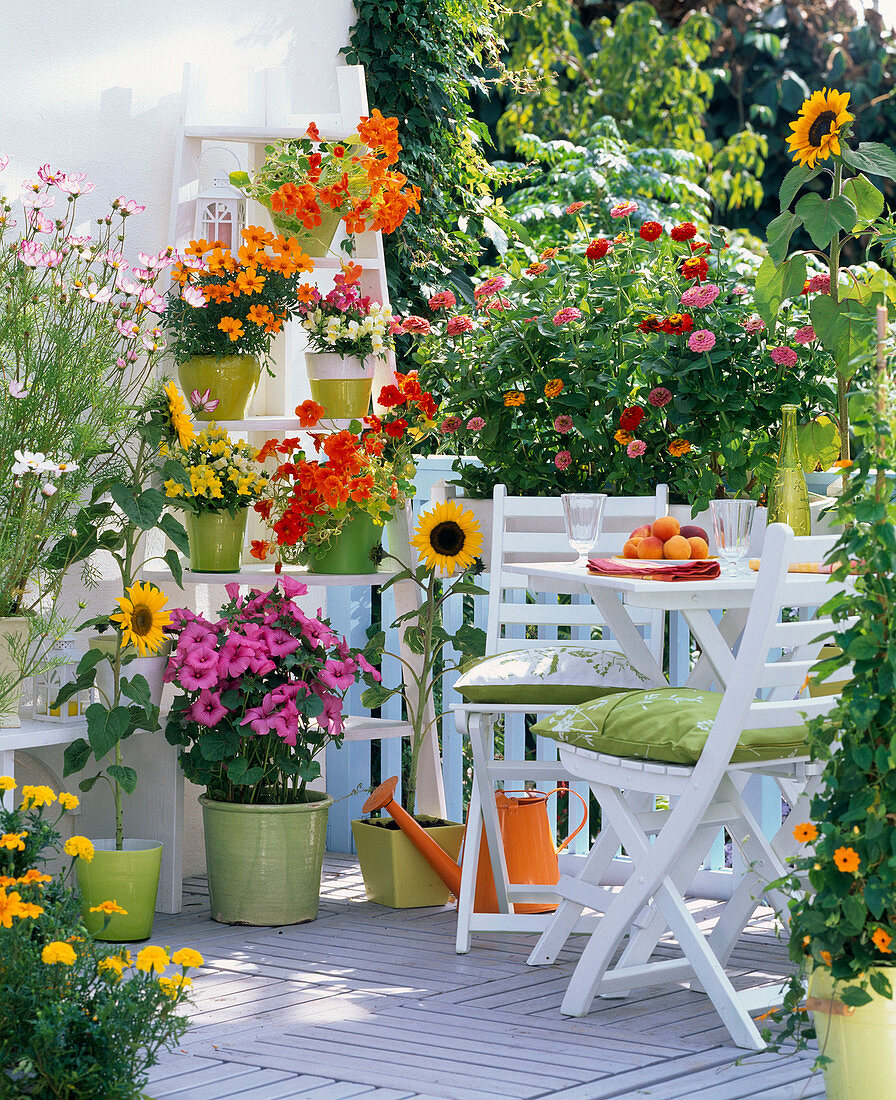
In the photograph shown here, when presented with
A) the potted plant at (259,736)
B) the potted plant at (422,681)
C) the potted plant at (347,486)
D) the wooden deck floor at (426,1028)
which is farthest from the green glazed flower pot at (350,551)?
the wooden deck floor at (426,1028)

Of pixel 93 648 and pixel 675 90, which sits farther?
pixel 675 90

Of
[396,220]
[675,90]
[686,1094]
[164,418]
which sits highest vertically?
[675,90]

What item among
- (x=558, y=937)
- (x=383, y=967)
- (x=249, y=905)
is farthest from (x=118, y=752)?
(x=558, y=937)

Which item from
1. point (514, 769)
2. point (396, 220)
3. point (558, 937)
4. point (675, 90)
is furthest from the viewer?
point (675, 90)

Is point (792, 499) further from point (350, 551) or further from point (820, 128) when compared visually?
point (350, 551)

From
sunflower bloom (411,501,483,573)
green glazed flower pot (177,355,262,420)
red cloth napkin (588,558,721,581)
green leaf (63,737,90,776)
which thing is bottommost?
green leaf (63,737,90,776)

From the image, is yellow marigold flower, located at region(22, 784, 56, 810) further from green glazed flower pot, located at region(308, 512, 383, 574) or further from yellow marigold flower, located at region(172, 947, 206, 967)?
green glazed flower pot, located at region(308, 512, 383, 574)

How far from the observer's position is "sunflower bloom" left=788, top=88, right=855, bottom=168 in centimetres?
344

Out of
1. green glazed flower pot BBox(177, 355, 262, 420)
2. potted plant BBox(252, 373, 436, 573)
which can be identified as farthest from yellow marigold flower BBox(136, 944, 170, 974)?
green glazed flower pot BBox(177, 355, 262, 420)

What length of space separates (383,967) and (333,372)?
1.50 m

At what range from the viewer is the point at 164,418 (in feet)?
11.9

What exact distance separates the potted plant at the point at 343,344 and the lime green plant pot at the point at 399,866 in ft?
3.55

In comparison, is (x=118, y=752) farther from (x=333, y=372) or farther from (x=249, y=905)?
(x=333, y=372)

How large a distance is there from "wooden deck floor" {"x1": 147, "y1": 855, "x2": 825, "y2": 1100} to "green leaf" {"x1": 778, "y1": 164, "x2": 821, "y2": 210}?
179cm
